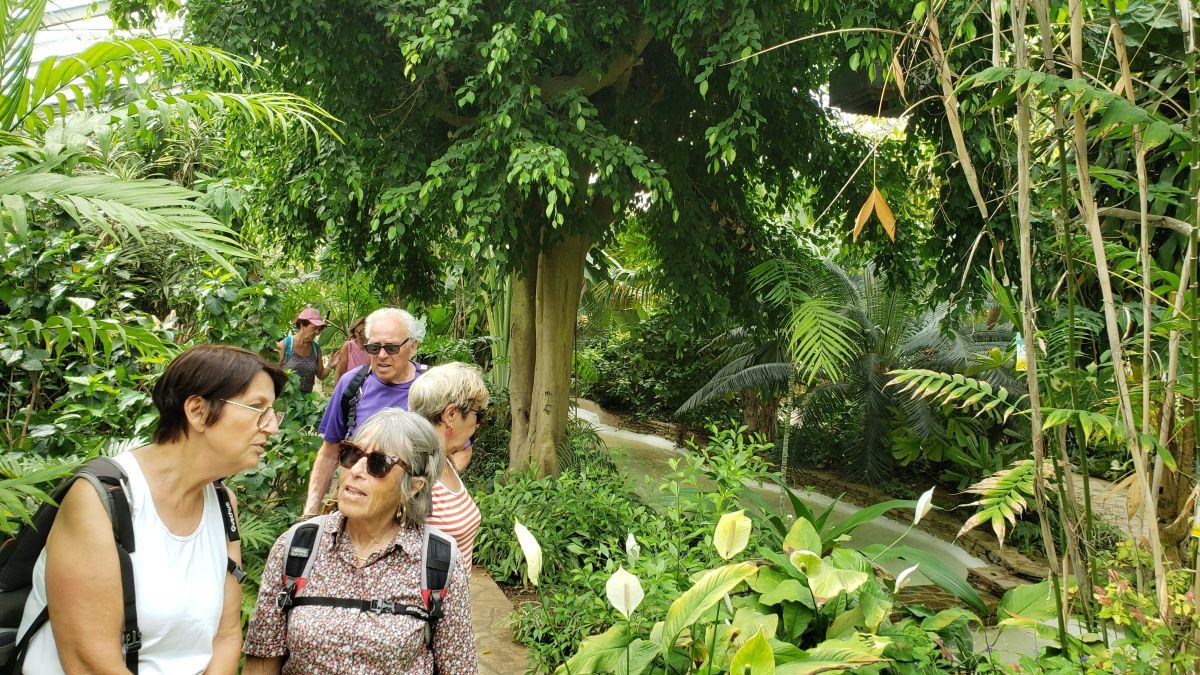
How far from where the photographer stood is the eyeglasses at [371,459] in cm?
202

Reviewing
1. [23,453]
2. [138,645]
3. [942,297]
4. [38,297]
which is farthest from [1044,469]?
[942,297]

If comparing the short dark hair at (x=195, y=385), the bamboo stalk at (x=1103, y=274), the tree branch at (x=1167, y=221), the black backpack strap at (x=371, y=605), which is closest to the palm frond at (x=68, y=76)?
the short dark hair at (x=195, y=385)

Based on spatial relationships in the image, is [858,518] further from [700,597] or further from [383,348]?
[383,348]

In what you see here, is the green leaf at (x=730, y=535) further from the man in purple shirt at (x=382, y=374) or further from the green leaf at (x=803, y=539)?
the man in purple shirt at (x=382, y=374)

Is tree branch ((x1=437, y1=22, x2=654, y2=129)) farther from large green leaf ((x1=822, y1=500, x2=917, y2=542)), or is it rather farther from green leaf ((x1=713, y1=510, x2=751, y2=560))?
green leaf ((x1=713, y1=510, x2=751, y2=560))

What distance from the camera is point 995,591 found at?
7.05m

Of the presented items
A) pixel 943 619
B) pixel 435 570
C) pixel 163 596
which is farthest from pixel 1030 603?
pixel 163 596

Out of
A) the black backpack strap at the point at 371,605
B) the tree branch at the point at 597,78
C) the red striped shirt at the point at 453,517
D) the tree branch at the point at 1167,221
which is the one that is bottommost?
the black backpack strap at the point at 371,605

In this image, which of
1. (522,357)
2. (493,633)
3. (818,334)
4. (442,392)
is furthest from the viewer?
(522,357)

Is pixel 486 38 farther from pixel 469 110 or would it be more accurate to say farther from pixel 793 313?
pixel 793 313

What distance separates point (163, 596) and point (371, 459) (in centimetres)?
51

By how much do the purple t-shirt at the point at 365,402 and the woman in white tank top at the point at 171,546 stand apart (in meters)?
1.52

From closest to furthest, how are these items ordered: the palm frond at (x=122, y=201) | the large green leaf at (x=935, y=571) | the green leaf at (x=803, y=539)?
Result: the palm frond at (x=122, y=201)
the green leaf at (x=803, y=539)
the large green leaf at (x=935, y=571)

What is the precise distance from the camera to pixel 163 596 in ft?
5.57
